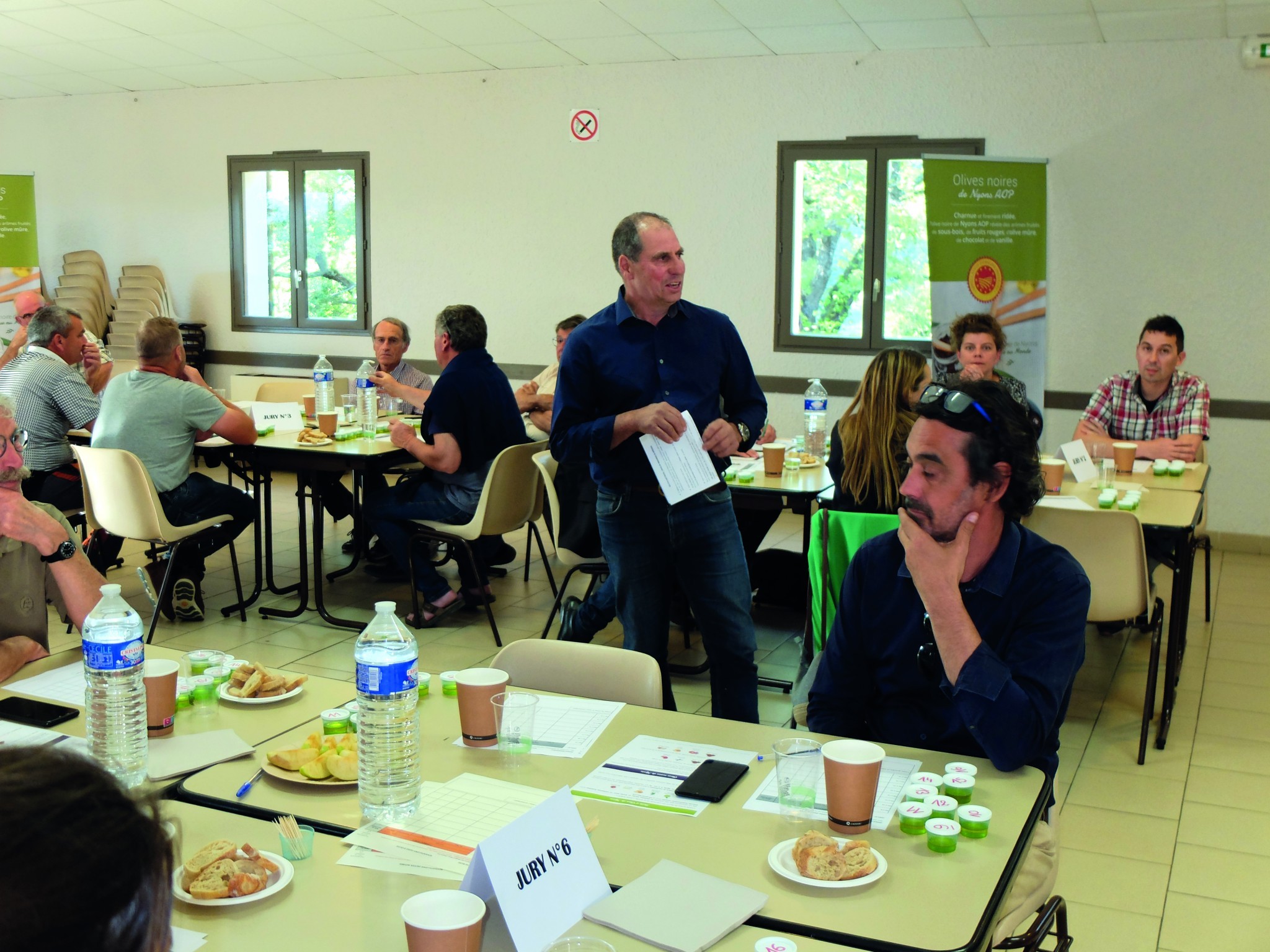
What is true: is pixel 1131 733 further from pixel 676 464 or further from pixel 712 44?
pixel 712 44

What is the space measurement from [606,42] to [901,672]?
597cm

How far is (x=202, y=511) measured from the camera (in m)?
4.98

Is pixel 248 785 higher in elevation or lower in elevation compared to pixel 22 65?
lower

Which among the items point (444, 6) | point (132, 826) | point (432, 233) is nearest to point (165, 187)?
point (432, 233)

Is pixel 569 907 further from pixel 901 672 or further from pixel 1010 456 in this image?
pixel 1010 456

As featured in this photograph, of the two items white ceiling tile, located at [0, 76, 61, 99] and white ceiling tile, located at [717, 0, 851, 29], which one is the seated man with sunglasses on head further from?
white ceiling tile, located at [0, 76, 61, 99]

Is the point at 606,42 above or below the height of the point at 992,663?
above

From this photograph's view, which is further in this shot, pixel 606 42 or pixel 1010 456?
pixel 606 42

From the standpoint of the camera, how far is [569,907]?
1319 millimetres

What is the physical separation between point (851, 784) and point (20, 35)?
7.97 meters

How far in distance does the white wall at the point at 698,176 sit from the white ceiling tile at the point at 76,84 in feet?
0.46

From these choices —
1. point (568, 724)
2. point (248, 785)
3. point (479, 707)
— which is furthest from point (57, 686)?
point (568, 724)

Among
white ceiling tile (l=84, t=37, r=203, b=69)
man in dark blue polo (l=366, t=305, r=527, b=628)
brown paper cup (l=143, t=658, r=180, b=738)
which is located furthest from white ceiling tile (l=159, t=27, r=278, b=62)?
brown paper cup (l=143, t=658, r=180, b=738)

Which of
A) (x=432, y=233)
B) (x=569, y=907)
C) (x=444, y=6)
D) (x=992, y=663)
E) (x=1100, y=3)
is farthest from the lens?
(x=432, y=233)
